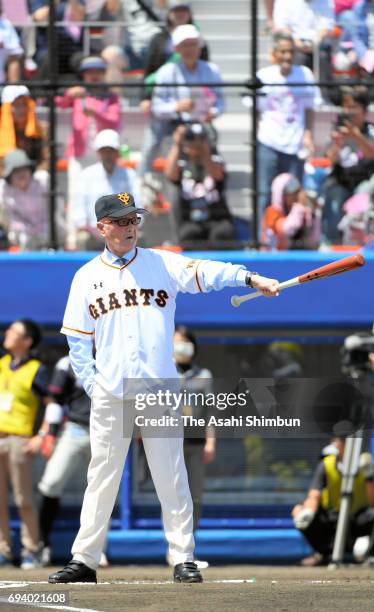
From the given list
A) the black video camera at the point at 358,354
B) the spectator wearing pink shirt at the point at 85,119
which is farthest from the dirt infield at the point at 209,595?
the spectator wearing pink shirt at the point at 85,119

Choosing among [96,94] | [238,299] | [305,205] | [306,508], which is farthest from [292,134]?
[238,299]

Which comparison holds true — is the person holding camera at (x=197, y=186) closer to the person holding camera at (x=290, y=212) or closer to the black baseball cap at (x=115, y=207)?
the person holding camera at (x=290, y=212)

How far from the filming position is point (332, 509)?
1014 centimetres

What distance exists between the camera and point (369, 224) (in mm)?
10328

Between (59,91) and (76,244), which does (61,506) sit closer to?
(76,244)

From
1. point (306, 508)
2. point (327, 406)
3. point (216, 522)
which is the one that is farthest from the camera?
point (216, 522)

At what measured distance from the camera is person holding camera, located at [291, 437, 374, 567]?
1002cm

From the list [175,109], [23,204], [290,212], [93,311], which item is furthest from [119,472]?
[175,109]

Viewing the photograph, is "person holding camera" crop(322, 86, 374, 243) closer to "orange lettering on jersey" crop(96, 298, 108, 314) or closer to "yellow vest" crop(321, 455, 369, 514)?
"yellow vest" crop(321, 455, 369, 514)

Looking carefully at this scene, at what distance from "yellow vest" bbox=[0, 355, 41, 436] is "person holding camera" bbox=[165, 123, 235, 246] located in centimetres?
155

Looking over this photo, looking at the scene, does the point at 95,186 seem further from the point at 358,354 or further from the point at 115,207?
the point at 115,207

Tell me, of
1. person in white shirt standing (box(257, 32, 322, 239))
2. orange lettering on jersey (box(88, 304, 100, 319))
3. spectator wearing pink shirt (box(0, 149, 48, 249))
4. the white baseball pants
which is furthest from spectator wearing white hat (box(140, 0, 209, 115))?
the white baseball pants

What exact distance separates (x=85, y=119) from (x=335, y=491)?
343cm

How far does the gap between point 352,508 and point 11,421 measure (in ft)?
8.65
